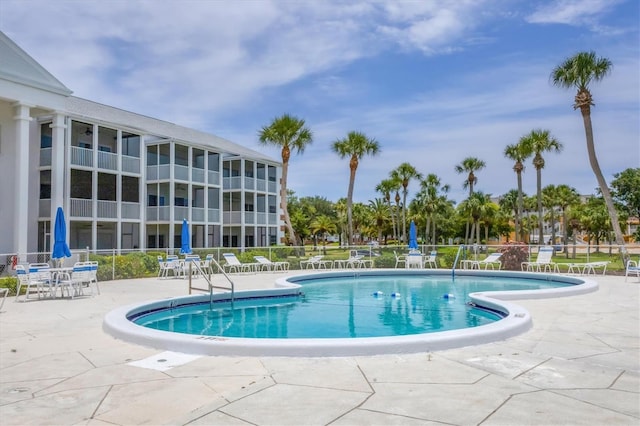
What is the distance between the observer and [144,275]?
62.3 feet

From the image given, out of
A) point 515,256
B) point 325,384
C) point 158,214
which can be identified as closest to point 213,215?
point 158,214

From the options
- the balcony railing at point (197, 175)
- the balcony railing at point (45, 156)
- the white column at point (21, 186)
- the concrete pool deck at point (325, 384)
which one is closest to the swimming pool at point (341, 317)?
the concrete pool deck at point (325, 384)

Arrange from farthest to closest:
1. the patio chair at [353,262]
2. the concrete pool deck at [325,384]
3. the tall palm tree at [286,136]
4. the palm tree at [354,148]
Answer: the palm tree at [354,148], the tall palm tree at [286,136], the patio chair at [353,262], the concrete pool deck at [325,384]

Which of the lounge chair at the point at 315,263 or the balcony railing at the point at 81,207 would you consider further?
the balcony railing at the point at 81,207

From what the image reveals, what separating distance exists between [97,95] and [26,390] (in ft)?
97.6

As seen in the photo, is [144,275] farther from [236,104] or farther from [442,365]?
[442,365]

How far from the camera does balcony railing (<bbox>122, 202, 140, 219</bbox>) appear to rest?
27.2m

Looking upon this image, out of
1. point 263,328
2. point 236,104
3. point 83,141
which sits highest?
point 236,104

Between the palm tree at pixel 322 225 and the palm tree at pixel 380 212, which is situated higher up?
the palm tree at pixel 380 212

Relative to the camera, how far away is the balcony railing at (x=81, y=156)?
82.1 ft

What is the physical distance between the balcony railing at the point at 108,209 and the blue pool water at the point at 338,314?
1415 cm

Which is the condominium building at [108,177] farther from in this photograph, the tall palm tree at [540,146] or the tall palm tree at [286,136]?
the tall palm tree at [540,146]

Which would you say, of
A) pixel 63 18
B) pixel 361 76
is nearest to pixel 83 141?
pixel 63 18

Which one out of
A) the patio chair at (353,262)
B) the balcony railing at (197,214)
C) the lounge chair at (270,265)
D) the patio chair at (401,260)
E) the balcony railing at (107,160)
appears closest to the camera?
the lounge chair at (270,265)
